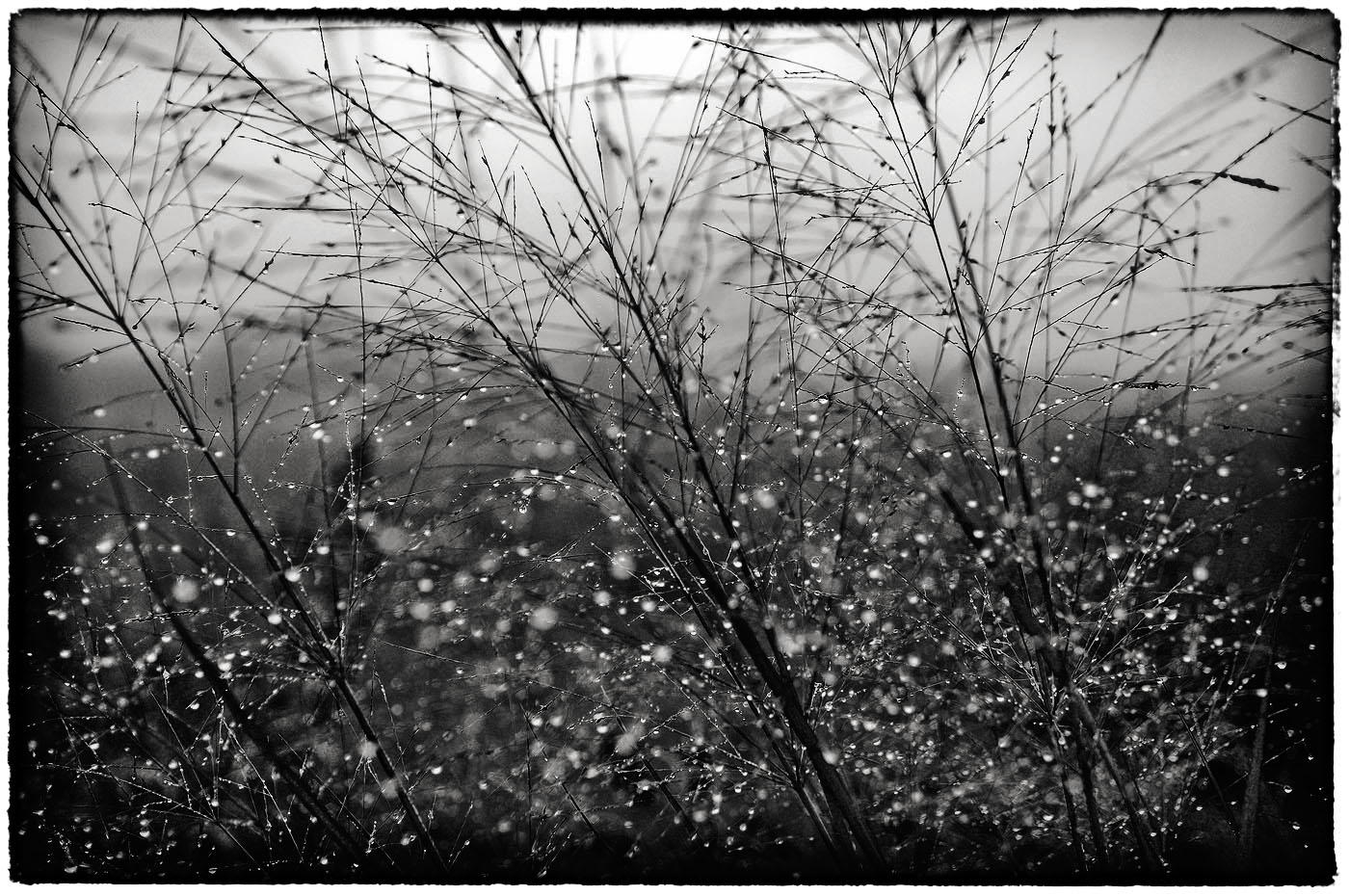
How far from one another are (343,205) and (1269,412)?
143 cm

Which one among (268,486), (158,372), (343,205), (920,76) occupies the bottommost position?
(268,486)

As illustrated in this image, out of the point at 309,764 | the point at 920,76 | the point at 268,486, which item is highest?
the point at 920,76

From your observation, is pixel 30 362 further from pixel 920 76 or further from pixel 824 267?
pixel 920 76

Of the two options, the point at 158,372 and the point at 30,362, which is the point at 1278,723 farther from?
the point at 30,362

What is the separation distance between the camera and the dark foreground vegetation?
1.97 metres

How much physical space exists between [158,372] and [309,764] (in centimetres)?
63

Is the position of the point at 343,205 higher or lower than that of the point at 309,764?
higher

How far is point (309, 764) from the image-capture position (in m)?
1.99

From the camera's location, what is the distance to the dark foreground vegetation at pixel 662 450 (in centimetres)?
197

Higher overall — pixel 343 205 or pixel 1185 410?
pixel 343 205

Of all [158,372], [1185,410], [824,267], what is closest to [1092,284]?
[1185,410]

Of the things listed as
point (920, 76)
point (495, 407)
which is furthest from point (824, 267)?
point (495, 407)

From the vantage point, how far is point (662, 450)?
1.99 m

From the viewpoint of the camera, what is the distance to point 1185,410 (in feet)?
6.47
